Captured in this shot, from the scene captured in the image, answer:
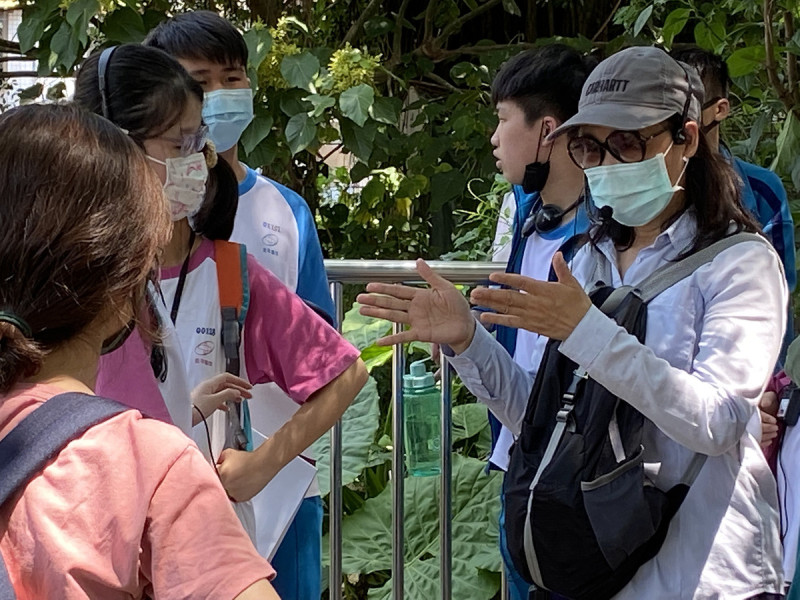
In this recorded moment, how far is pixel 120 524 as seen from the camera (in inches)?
41.8

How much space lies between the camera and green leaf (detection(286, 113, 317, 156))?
416cm

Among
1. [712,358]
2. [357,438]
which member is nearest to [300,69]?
[357,438]

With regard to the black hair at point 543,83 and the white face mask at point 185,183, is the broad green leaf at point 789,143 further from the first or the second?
the white face mask at point 185,183

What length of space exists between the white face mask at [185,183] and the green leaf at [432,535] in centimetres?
189

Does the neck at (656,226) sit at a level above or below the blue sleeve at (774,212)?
above

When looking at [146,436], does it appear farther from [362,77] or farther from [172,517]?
[362,77]

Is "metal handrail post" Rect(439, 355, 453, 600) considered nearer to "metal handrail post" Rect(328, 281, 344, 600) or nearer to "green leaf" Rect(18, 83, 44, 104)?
"metal handrail post" Rect(328, 281, 344, 600)

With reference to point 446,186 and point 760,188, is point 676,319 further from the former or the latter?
point 446,186

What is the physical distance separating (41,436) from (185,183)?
2.99ft

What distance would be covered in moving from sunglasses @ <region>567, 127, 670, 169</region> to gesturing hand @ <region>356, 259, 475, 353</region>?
35 centimetres

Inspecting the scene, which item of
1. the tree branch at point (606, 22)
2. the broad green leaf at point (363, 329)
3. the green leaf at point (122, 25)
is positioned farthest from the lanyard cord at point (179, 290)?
the tree branch at point (606, 22)

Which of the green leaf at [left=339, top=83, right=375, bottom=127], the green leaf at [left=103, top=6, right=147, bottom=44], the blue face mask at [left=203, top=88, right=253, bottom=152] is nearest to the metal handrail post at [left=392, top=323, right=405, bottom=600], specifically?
the blue face mask at [left=203, top=88, right=253, bottom=152]

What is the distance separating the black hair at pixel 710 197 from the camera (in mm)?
1879

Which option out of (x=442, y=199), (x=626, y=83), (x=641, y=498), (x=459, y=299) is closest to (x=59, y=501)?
(x=641, y=498)
